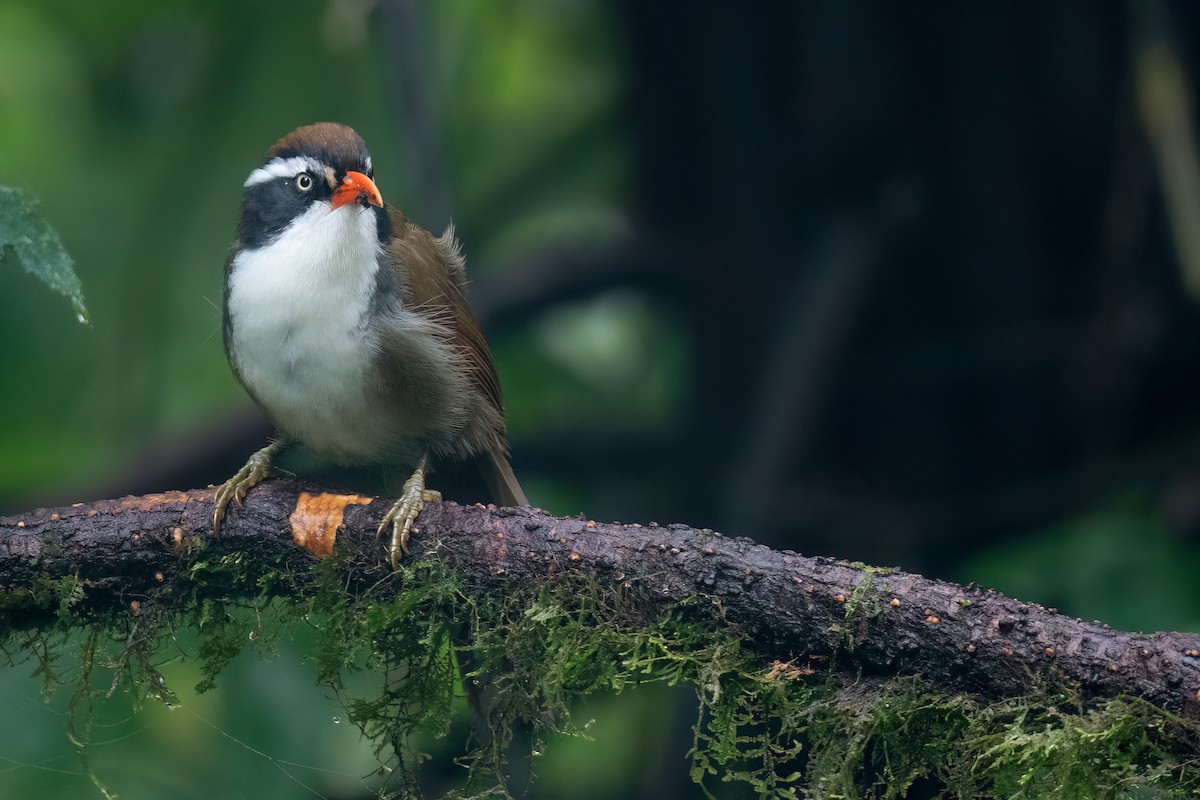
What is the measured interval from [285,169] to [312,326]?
0.51m

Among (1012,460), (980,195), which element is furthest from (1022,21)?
(1012,460)

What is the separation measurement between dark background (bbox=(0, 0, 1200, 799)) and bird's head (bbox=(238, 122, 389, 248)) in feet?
3.31

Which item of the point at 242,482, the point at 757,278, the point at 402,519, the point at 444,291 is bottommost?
the point at 242,482

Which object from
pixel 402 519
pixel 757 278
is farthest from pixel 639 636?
pixel 757 278

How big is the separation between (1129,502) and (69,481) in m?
4.08

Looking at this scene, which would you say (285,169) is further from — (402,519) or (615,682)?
(615,682)

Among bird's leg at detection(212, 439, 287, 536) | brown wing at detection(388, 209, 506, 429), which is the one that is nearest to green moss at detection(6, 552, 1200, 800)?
bird's leg at detection(212, 439, 287, 536)

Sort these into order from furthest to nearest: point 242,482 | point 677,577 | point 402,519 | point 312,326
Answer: point 312,326, point 242,482, point 402,519, point 677,577

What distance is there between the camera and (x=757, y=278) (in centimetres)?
548

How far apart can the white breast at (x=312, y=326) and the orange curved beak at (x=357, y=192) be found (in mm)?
32

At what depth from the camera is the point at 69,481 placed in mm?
5020

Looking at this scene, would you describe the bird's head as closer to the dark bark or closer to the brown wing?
the brown wing

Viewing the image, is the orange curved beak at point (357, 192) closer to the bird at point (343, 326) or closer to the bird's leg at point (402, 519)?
the bird at point (343, 326)

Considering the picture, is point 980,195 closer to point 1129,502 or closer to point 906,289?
point 906,289
